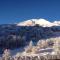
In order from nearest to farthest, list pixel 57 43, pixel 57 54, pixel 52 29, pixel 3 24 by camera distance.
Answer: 1. pixel 57 54
2. pixel 57 43
3. pixel 52 29
4. pixel 3 24

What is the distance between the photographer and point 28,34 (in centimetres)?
395

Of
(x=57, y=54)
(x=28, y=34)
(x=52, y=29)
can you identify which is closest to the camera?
(x=57, y=54)

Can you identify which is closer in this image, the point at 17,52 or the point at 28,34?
the point at 17,52

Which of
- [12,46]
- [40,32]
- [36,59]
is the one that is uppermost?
[40,32]

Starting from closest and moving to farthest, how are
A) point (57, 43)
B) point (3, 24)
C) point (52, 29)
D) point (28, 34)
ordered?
point (57, 43)
point (28, 34)
point (52, 29)
point (3, 24)

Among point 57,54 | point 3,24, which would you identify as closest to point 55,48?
point 57,54

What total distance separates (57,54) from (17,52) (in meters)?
0.61

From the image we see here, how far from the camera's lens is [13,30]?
4082mm

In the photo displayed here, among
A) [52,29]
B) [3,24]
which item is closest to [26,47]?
[52,29]

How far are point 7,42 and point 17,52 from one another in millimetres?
287

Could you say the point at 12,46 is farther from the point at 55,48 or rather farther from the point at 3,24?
the point at 3,24

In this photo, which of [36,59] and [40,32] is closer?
[36,59]

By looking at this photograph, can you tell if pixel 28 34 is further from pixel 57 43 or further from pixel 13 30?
pixel 57 43

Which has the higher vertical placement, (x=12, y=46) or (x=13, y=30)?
(x=13, y=30)
